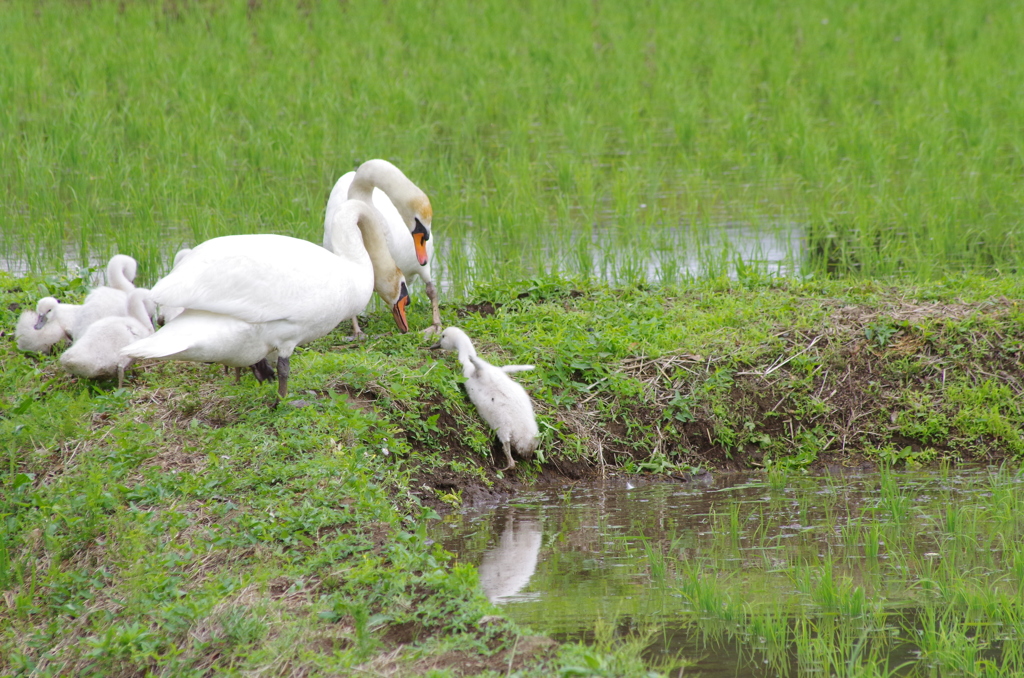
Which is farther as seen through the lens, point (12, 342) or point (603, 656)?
point (12, 342)

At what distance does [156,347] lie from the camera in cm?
425

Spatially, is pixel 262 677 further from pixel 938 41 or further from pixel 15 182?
pixel 938 41

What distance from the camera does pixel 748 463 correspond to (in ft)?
17.9

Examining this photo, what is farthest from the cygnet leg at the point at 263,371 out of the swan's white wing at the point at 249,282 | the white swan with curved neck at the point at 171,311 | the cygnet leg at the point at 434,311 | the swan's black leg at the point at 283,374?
the cygnet leg at the point at 434,311

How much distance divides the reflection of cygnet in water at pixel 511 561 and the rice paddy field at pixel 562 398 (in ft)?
0.21

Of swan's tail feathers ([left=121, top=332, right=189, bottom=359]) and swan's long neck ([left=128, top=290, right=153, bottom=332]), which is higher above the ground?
swan's tail feathers ([left=121, top=332, right=189, bottom=359])

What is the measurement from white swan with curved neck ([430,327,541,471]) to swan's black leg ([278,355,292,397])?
93 cm

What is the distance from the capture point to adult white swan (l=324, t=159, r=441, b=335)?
5727 mm

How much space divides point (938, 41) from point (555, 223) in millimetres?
8606

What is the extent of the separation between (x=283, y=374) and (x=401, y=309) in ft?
4.76

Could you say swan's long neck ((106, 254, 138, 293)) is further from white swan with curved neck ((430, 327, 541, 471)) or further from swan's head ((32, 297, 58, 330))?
white swan with curved neck ((430, 327, 541, 471))

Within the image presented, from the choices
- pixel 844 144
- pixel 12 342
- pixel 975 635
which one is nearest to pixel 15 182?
pixel 12 342

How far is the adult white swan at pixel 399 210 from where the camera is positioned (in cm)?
573

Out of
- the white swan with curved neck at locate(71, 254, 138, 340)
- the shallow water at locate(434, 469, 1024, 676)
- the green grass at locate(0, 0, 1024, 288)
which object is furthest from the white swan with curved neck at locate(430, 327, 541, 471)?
the green grass at locate(0, 0, 1024, 288)
